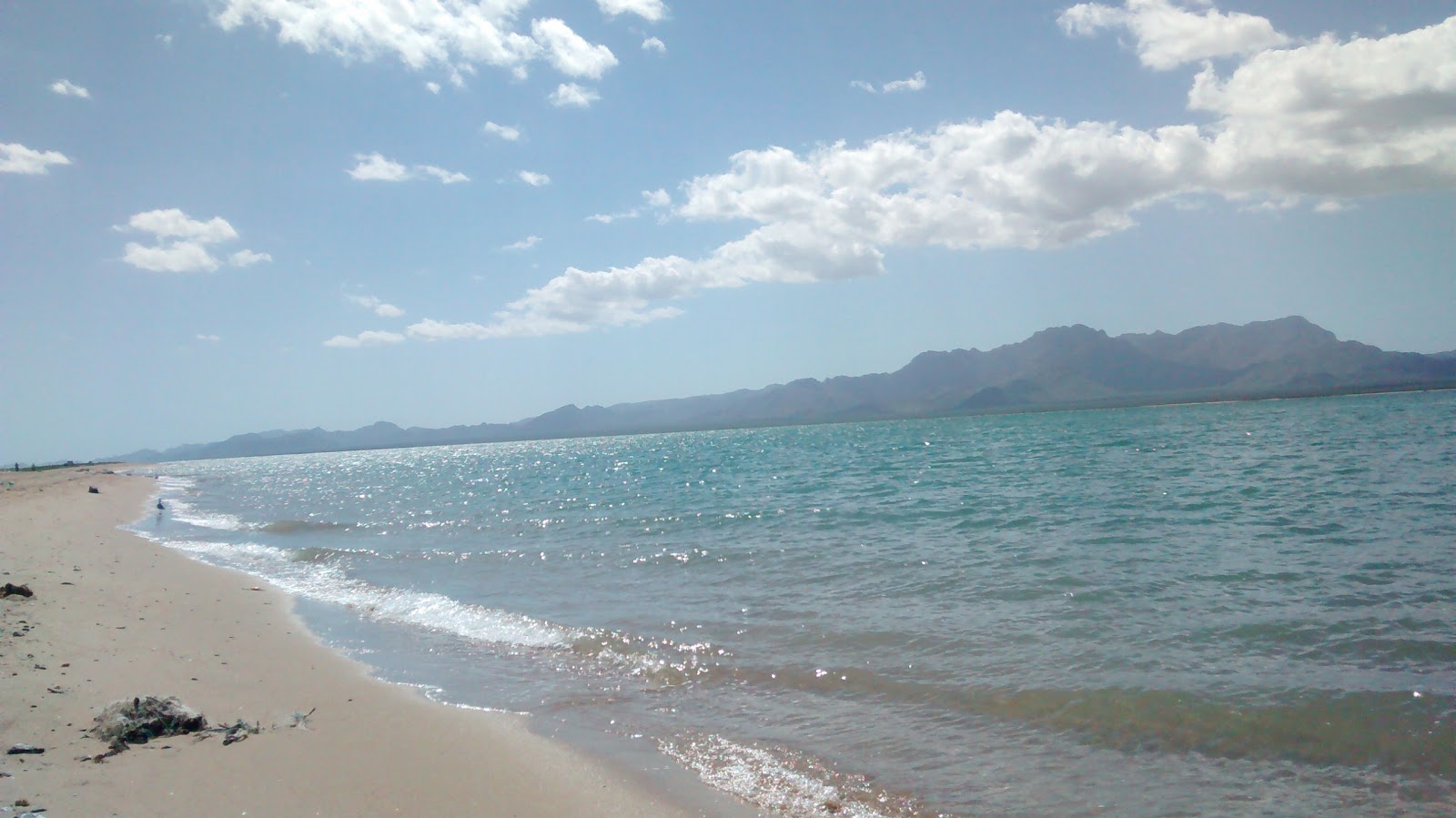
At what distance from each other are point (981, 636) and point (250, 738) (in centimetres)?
845

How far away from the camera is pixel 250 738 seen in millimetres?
7324

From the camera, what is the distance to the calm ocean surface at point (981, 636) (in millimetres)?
6570

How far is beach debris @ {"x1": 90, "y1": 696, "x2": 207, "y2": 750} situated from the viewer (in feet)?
22.5

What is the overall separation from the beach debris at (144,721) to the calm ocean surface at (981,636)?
266cm

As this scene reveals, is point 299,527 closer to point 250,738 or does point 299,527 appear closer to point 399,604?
point 399,604

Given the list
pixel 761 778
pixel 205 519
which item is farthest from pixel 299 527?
pixel 761 778

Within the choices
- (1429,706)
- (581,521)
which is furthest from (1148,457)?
(1429,706)

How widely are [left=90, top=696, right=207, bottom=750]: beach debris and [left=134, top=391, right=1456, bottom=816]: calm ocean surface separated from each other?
2.66 metres

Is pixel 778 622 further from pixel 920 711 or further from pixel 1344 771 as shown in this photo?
pixel 1344 771

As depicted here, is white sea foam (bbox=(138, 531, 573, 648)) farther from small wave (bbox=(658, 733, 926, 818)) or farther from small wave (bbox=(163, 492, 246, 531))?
small wave (bbox=(163, 492, 246, 531))

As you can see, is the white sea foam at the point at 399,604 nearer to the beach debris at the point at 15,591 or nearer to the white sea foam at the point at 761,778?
the white sea foam at the point at 761,778

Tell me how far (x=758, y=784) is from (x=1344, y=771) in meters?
4.83

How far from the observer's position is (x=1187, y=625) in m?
10.2

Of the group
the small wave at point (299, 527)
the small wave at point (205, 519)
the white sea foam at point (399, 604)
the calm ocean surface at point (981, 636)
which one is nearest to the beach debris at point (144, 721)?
the calm ocean surface at point (981, 636)
